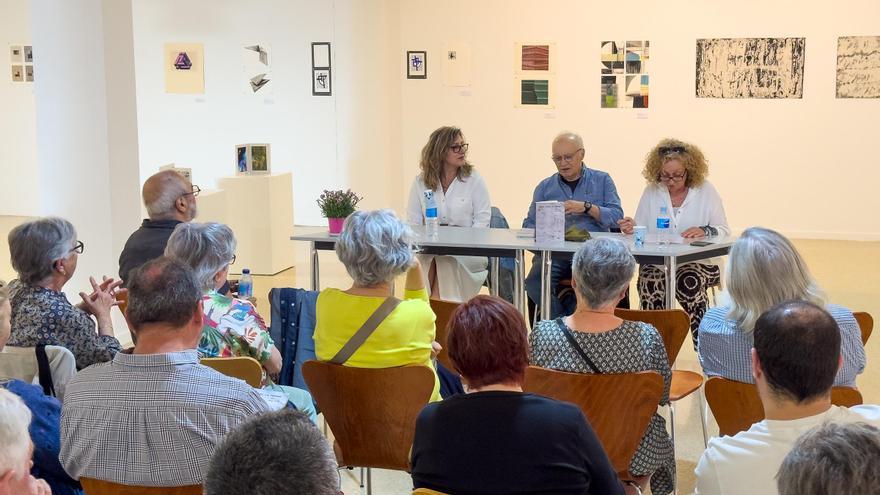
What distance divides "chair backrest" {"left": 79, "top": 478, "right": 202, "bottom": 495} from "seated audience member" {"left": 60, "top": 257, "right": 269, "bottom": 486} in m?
0.01

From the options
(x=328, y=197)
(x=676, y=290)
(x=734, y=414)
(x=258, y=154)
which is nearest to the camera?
(x=734, y=414)

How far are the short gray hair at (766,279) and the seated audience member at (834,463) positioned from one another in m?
1.95

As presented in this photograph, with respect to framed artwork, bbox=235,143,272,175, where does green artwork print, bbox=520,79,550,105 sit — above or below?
above

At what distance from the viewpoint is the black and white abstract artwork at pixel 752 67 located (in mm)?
10852

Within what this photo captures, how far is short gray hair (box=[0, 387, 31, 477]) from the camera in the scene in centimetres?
204

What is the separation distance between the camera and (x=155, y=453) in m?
2.63

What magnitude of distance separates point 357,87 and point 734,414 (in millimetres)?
8890

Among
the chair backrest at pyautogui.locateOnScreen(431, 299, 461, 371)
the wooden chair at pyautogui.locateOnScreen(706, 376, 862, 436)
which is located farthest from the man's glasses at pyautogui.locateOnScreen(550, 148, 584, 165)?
the wooden chair at pyautogui.locateOnScreen(706, 376, 862, 436)

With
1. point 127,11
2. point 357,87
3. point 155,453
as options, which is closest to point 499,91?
point 357,87

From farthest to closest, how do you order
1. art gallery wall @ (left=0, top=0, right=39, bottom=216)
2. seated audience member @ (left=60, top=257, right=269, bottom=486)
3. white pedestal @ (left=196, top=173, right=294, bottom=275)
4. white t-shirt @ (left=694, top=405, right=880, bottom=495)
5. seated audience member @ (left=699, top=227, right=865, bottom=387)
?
art gallery wall @ (left=0, top=0, right=39, bottom=216)
white pedestal @ (left=196, top=173, right=294, bottom=275)
seated audience member @ (left=699, top=227, right=865, bottom=387)
seated audience member @ (left=60, top=257, right=269, bottom=486)
white t-shirt @ (left=694, top=405, right=880, bottom=495)

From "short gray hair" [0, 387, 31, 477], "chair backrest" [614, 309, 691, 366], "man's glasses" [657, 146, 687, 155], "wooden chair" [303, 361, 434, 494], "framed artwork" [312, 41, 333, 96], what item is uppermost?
"framed artwork" [312, 41, 333, 96]

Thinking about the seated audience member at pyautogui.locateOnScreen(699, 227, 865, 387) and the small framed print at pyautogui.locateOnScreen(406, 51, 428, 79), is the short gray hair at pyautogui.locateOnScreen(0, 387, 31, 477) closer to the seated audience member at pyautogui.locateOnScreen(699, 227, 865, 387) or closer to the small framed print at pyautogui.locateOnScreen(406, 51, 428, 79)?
the seated audience member at pyautogui.locateOnScreen(699, 227, 865, 387)

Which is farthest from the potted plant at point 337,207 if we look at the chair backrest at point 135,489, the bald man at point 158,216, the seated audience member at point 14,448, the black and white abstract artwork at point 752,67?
the black and white abstract artwork at point 752,67

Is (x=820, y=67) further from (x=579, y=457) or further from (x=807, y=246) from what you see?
(x=579, y=457)
